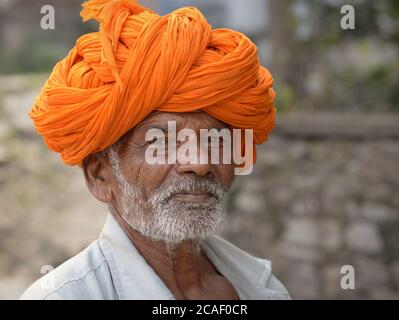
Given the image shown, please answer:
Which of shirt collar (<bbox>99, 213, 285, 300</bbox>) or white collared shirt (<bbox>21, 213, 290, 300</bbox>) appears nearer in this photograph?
white collared shirt (<bbox>21, 213, 290, 300</bbox>)

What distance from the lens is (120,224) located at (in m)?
2.51

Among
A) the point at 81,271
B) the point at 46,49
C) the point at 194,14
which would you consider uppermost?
the point at 46,49

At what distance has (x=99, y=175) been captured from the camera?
8.25 feet

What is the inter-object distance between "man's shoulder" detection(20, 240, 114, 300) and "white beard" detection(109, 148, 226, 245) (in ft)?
0.64

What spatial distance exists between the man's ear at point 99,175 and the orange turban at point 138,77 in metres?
0.08

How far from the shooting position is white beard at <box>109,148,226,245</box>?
7.75ft

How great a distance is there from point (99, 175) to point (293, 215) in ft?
12.1

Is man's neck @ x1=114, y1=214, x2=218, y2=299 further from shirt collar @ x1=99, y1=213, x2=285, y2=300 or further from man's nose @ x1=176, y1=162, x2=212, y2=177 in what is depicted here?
man's nose @ x1=176, y1=162, x2=212, y2=177

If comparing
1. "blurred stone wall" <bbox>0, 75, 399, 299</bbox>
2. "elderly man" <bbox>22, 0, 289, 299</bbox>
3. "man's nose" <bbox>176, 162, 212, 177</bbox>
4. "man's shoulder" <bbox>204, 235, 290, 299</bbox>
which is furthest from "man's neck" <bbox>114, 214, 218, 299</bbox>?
"blurred stone wall" <bbox>0, 75, 399, 299</bbox>

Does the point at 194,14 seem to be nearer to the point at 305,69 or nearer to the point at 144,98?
the point at 144,98

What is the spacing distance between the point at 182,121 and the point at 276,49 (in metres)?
5.28

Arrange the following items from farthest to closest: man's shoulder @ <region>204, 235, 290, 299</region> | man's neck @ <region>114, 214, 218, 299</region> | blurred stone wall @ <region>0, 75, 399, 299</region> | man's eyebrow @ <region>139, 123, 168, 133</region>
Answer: blurred stone wall @ <region>0, 75, 399, 299</region>, man's shoulder @ <region>204, 235, 290, 299</region>, man's neck @ <region>114, 214, 218, 299</region>, man's eyebrow @ <region>139, 123, 168, 133</region>

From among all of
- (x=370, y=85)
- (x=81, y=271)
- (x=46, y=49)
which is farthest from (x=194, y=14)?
(x=46, y=49)

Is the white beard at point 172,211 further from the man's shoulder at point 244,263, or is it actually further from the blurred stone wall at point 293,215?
the blurred stone wall at point 293,215
